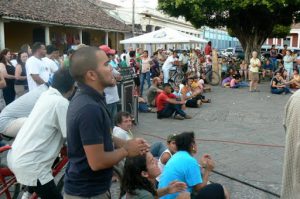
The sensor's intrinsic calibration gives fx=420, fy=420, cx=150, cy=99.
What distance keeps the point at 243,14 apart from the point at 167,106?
1361 centimetres

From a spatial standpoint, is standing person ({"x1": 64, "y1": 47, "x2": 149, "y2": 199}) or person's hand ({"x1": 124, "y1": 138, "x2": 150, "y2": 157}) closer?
standing person ({"x1": 64, "y1": 47, "x2": 149, "y2": 199})

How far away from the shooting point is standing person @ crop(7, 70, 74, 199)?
10.0 feet

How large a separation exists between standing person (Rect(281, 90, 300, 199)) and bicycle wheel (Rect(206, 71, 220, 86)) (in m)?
16.8

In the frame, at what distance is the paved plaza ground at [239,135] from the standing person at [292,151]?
259 centimetres

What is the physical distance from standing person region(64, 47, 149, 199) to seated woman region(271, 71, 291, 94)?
14.4 m

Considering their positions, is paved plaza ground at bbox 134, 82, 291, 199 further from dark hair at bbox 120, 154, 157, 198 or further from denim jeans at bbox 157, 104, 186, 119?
A: dark hair at bbox 120, 154, 157, 198

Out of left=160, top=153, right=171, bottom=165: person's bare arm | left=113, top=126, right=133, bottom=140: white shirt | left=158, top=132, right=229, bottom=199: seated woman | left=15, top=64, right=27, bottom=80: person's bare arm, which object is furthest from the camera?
left=15, top=64, right=27, bottom=80: person's bare arm

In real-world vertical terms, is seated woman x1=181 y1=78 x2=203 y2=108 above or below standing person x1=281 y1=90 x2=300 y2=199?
below

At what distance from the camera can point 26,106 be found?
180 inches

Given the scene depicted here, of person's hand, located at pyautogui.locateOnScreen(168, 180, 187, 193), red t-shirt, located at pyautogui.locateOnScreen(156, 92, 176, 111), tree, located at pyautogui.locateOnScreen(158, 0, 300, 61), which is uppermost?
tree, located at pyautogui.locateOnScreen(158, 0, 300, 61)

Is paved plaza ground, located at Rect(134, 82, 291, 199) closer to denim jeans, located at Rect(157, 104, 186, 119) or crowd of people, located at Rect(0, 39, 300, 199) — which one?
denim jeans, located at Rect(157, 104, 186, 119)

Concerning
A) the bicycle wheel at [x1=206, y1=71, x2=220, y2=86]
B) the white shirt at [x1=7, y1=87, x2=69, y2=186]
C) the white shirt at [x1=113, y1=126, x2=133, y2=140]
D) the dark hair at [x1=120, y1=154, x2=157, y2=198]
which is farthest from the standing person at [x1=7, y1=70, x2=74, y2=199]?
the bicycle wheel at [x1=206, y1=71, x2=220, y2=86]

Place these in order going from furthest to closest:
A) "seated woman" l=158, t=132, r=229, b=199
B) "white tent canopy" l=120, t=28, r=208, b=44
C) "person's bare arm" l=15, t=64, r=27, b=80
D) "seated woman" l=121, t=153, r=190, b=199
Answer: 1. "white tent canopy" l=120, t=28, r=208, b=44
2. "person's bare arm" l=15, t=64, r=27, b=80
3. "seated woman" l=158, t=132, r=229, b=199
4. "seated woman" l=121, t=153, r=190, b=199

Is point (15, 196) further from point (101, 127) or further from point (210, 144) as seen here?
point (210, 144)
